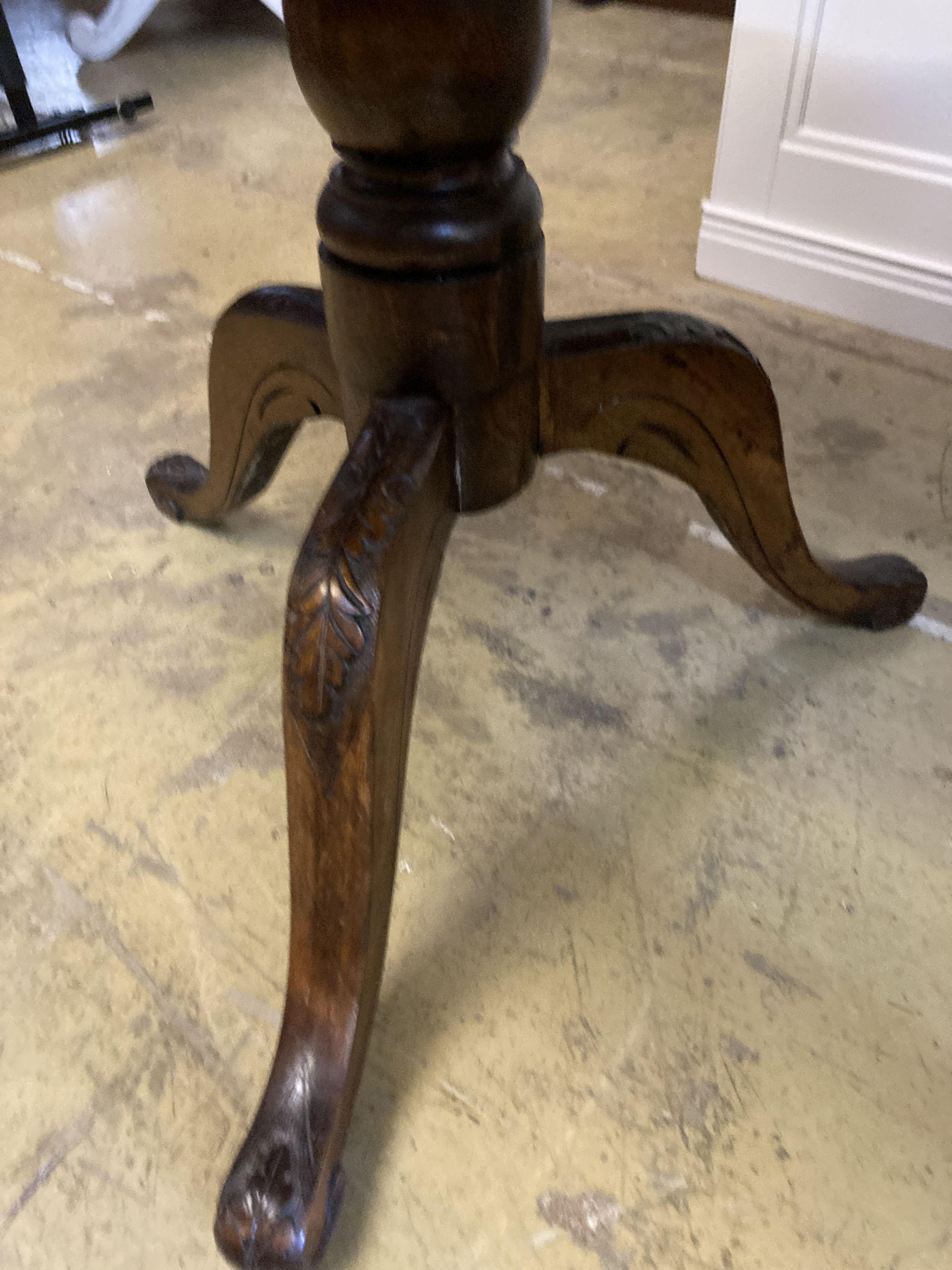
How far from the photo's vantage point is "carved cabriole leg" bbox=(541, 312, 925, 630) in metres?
0.65

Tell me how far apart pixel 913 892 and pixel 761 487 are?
1.00ft

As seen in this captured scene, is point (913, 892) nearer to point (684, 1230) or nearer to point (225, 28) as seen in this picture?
point (684, 1230)

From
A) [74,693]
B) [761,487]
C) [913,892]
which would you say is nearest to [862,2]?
[761,487]

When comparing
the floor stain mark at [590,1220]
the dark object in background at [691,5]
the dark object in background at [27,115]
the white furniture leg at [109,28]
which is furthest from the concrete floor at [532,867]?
the dark object in background at [691,5]

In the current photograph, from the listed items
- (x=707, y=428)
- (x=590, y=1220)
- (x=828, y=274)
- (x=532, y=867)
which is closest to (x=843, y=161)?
(x=828, y=274)

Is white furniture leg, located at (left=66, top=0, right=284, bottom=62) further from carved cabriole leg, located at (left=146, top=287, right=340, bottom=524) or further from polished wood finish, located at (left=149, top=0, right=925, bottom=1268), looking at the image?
polished wood finish, located at (left=149, top=0, right=925, bottom=1268)

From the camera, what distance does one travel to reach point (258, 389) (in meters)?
0.77

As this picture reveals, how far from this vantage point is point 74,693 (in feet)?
2.68

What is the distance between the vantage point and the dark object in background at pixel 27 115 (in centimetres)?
174

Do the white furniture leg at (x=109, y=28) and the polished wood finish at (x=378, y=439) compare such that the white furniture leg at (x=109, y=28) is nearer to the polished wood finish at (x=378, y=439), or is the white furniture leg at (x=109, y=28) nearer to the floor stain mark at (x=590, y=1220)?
the polished wood finish at (x=378, y=439)

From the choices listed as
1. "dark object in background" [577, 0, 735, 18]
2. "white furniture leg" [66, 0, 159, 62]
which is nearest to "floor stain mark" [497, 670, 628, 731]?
"white furniture leg" [66, 0, 159, 62]

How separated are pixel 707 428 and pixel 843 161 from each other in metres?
0.66

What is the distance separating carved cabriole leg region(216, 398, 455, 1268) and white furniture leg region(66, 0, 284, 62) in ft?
6.46

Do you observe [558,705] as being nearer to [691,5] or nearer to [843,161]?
[843,161]
